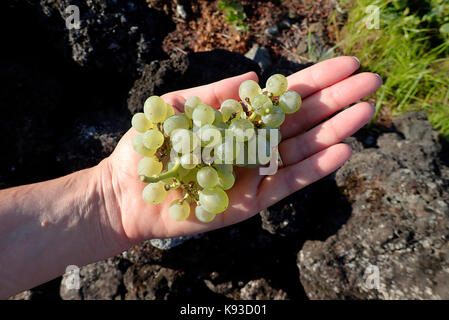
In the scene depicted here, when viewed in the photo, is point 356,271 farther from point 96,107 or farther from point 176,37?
point 176,37

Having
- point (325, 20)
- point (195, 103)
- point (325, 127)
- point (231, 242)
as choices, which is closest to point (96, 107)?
point (195, 103)

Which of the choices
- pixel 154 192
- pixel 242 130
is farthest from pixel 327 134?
pixel 154 192

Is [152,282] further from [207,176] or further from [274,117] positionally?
[274,117]

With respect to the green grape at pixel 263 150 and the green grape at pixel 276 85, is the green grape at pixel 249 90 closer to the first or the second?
the green grape at pixel 276 85

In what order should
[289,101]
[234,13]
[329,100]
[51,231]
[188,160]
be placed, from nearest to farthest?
[188,160] < [289,101] < [51,231] < [329,100] < [234,13]

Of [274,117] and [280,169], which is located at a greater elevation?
[274,117]

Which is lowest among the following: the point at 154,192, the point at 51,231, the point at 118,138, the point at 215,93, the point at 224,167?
the point at 51,231

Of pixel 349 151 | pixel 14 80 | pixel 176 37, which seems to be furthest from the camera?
pixel 176 37

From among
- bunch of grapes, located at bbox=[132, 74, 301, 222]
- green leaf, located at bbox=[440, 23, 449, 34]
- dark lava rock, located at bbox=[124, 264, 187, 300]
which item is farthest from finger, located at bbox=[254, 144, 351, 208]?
green leaf, located at bbox=[440, 23, 449, 34]
